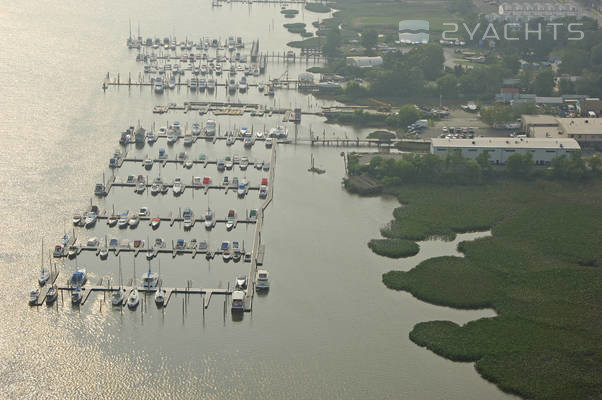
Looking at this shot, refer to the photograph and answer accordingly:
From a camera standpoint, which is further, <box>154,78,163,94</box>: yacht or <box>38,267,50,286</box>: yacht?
<box>154,78,163,94</box>: yacht

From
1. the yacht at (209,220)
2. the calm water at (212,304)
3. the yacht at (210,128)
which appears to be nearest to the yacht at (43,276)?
the calm water at (212,304)

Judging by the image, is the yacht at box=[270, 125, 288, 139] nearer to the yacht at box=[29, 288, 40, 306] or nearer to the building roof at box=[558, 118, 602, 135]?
the building roof at box=[558, 118, 602, 135]

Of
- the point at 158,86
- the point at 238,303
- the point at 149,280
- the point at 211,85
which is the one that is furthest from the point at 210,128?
the point at 238,303

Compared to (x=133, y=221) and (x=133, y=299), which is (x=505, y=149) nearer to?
(x=133, y=221)

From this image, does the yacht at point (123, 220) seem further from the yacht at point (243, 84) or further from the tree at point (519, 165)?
the yacht at point (243, 84)

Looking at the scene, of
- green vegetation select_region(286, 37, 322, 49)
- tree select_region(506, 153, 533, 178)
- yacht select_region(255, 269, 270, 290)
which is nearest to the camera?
yacht select_region(255, 269, 270, 290)

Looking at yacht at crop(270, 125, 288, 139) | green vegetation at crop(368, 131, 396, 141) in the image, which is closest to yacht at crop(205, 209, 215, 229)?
yacht at crop(270, 125, 288, 139)
